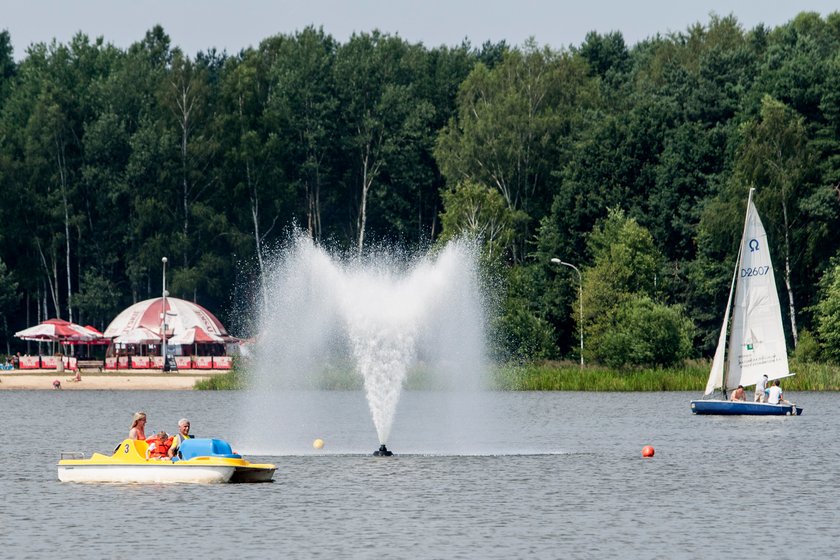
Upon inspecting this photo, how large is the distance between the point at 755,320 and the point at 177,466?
129 feet

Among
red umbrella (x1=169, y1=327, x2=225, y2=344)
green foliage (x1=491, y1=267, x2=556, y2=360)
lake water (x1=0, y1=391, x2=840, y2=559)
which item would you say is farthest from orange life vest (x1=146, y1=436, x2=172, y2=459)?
red umbrella (x1=169, y1=327, x2=225, y2=344)

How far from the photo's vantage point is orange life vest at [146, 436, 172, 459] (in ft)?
148

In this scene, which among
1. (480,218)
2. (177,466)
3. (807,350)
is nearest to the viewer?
(177,466)

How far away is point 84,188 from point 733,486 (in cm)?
10394

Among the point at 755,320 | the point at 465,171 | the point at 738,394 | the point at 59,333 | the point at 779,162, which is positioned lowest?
the point at 738,394

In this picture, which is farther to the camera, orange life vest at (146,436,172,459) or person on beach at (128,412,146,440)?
orange life vest at (146,436,172,459)

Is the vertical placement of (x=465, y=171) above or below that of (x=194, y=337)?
above

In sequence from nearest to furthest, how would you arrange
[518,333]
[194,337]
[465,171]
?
[518,333] < [194,337] < [465,171]

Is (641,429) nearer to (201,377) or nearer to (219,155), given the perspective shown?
(201,377)

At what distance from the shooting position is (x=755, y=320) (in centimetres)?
7719

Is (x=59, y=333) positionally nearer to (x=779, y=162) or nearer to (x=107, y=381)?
(x=107, y=381)

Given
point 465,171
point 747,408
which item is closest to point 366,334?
point 747,408

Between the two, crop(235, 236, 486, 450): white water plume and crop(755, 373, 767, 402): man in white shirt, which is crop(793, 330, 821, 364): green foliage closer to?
crop(235, 236, 486, 450): white water plume

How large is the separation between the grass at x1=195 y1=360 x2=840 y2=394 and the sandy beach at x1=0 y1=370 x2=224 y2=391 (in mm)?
7791
